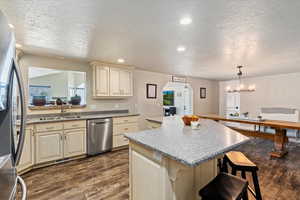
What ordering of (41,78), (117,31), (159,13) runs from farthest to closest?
(41,78) → (117,31) → (159,13)

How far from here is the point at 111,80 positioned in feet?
13.1

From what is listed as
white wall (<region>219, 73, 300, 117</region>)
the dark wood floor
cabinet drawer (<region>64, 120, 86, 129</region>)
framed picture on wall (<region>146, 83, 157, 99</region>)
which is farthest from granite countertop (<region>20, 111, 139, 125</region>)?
white wall (<region>219, 73, 300, 117</region>)

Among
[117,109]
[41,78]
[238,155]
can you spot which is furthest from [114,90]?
[238,155]

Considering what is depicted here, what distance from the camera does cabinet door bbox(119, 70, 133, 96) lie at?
13.7 feet

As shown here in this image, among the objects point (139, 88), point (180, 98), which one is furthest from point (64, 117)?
point (180, 98)

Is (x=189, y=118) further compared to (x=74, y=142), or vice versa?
(x=74, y=142)

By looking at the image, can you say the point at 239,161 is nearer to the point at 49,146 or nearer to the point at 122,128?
the point at 122,128

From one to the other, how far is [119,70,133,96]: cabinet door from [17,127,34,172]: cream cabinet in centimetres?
219

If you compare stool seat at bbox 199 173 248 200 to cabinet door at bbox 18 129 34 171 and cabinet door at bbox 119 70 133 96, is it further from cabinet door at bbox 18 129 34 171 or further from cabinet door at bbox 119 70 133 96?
cabinet door at bbox 119 70 133 96

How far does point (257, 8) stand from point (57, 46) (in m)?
3.01

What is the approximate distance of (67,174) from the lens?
2.62m

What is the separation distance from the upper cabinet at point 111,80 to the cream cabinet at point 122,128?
2.27 feet

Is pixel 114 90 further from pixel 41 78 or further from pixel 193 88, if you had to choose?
pixel 193 88

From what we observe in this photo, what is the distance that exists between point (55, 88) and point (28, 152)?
5.17 ft
